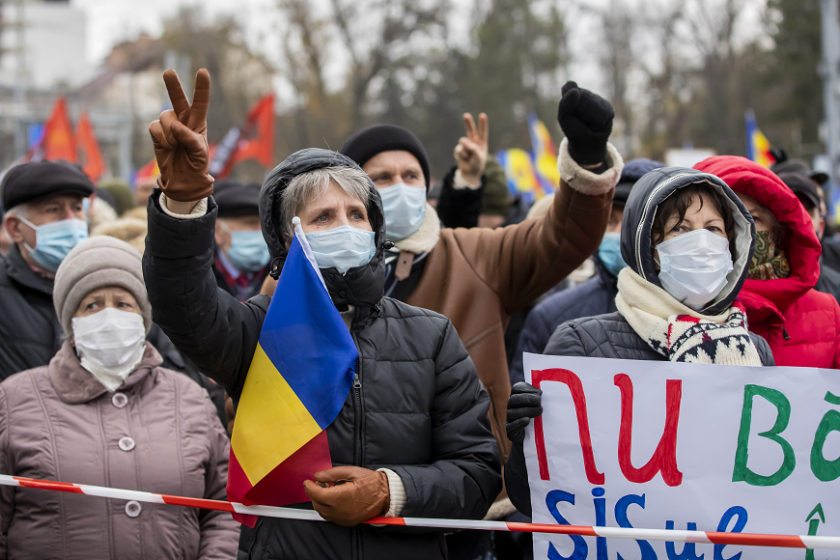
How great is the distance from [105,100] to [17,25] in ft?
94.6

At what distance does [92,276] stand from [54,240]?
1.01 meters

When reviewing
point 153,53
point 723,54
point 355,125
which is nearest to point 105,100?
Result: point 153,53

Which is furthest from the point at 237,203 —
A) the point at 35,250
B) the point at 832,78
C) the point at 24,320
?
the point at 832,78

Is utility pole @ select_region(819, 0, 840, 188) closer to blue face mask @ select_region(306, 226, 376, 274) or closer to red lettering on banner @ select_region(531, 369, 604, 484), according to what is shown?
red lettering on banner @ select_region(531, 369, 604, 484)

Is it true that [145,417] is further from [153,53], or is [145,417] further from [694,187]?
[153,53]

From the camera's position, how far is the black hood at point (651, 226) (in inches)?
102

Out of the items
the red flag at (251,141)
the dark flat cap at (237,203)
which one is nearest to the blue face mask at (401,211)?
the dark flat cap at (237,203)

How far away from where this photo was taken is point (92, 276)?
312 cm

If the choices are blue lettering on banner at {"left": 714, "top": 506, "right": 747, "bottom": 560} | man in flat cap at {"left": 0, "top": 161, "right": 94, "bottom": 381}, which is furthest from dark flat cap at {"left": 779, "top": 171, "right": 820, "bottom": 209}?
man in flat cap at {"left": 0, "top": 161, "right": 94, "bottom": 381}

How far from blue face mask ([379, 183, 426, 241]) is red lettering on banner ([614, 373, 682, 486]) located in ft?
3.96

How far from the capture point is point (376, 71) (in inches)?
1135

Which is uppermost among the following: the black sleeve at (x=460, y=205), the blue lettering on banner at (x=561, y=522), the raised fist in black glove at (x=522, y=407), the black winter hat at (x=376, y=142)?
the black winter hat at (x=376, y=142)

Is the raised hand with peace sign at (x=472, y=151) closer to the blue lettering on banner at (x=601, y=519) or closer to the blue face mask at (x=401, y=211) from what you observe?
the blue face mask at (x=401, y=211)

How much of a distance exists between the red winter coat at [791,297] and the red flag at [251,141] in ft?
26.2
